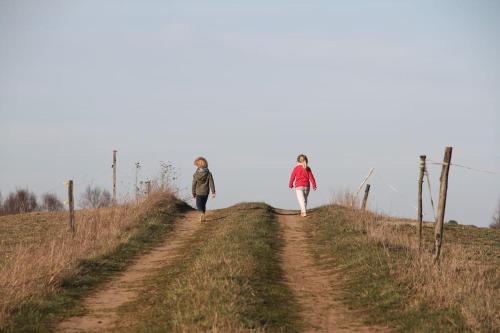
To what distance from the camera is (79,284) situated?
12039 mm

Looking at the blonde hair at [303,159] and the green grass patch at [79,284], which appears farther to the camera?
the blonde hair at [303,159]

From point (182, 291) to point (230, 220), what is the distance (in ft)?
35.8

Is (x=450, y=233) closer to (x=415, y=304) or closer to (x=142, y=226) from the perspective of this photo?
(x=142, y=226)

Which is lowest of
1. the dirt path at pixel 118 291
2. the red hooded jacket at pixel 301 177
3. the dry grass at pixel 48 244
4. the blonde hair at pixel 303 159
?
the dirt path at pixel 118 291

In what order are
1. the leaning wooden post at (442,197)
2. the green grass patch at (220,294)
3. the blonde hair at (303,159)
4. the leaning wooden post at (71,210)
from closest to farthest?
the green grass patch at (220,294) → the leaning wooden post at (442,197) → the leaning wooden post at (71,210) → the blonde hair at (303,159)

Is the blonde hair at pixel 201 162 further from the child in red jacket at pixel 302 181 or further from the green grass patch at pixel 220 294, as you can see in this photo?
the green grass patch at pixel 220 294

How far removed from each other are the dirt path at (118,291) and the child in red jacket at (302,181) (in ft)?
20.7

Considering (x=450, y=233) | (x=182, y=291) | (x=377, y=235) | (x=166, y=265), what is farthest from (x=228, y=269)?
(x=450, y=233)

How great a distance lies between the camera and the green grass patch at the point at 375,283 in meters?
9.13

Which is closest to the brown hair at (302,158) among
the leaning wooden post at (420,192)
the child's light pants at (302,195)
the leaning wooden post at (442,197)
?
the child's light pants at (302,195)

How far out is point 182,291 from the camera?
10422 millimetres

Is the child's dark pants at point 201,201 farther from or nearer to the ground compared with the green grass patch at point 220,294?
farther from the ground

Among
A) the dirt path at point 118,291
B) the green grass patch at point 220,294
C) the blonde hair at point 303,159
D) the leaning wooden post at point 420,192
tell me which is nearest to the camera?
the green grass patch at point 220,294

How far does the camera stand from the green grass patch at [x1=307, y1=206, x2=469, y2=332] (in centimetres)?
913
